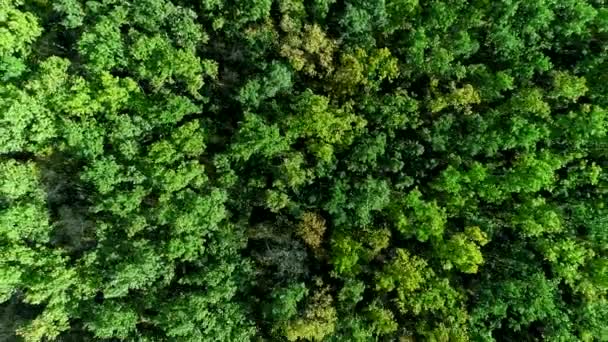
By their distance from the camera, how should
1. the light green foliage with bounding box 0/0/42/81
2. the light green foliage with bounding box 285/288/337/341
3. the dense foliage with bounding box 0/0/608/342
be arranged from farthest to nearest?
the light green foliage with bounding box 0/0/42/81, the dense foliage with bounding box 0/0/608/342, the light green foliage with bounding box 285/288/337/341

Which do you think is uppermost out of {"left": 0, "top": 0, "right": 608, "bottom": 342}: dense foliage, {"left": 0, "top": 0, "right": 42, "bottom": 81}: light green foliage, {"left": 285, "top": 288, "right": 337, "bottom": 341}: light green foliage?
{"left": 0, "top": 0, "right": 42, "bottom": 81}: light green foliage

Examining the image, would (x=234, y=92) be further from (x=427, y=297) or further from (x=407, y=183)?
(x=427, y=297)

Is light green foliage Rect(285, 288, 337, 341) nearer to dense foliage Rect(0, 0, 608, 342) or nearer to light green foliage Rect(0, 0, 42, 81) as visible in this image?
dense foliage Rect(0, 0, 608, 342)

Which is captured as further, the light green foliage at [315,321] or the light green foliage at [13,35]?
the light green foliage at [13,35]

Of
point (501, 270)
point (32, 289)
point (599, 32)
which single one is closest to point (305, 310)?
point (501, 270)

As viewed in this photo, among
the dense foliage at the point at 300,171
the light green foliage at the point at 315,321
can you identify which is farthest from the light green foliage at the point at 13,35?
the light green foliage at the point at 315,321

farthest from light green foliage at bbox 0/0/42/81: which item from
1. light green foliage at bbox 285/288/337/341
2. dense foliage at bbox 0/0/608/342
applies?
light green foliage at bbox 285/288/337/341

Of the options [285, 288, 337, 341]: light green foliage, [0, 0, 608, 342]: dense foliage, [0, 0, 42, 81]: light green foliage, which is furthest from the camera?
[0, 0, 42, 81]: light green foliage

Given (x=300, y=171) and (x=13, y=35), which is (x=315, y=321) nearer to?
(x=300, y=171)

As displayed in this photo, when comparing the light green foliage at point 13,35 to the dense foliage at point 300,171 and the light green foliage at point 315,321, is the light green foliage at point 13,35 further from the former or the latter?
the light green foliage at point 315,321
